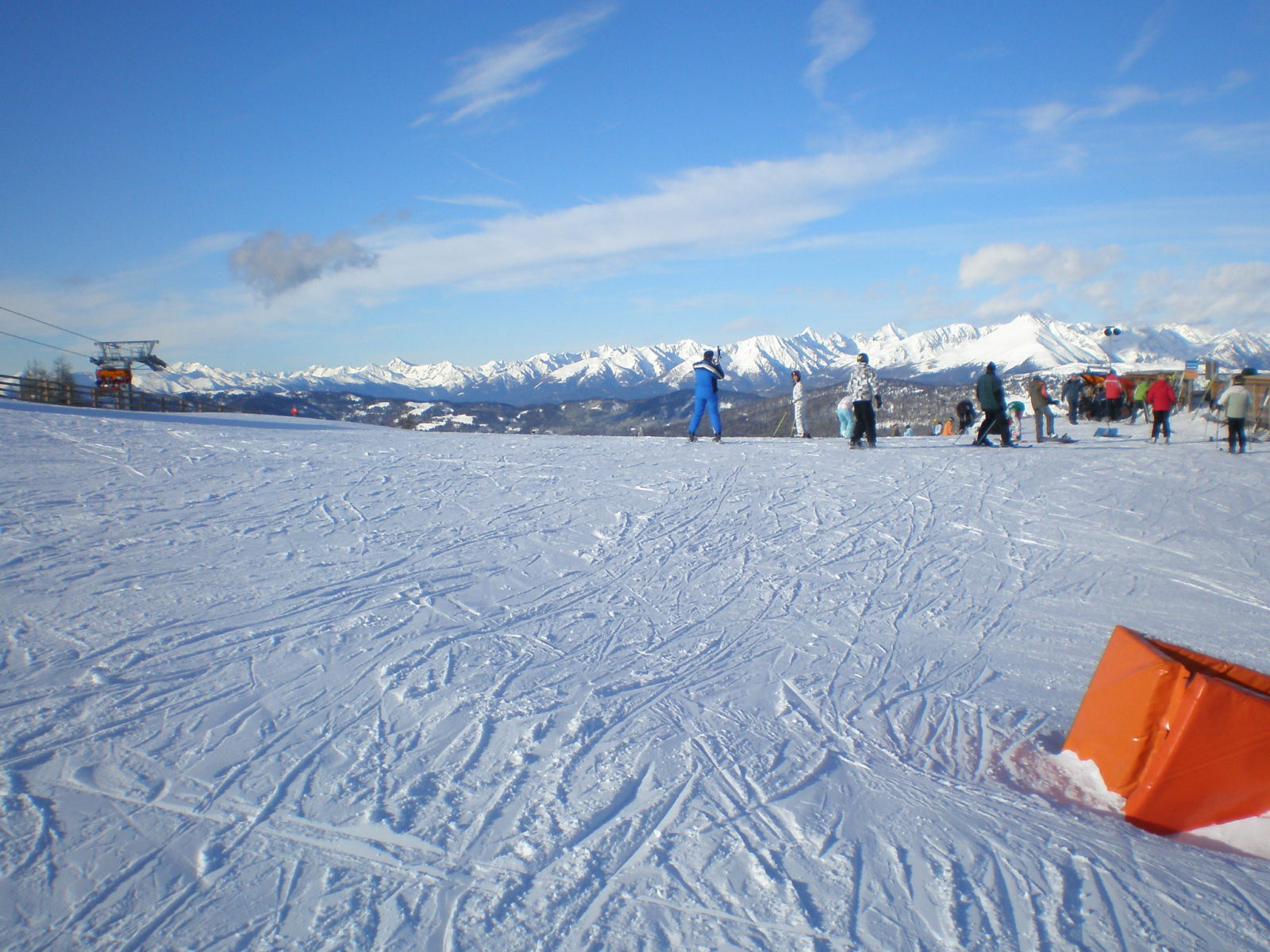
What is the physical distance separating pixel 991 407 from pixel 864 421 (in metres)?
2.62

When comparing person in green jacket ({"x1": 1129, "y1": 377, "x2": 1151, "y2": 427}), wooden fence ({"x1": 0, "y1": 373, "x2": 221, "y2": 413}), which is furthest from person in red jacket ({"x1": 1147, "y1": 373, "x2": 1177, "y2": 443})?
wooden fence ({"x1": 0, "y1": 373, "x2": 221, "y2": 413})

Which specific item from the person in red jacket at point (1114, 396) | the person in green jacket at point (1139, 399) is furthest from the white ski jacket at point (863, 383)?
the person in green jacket at point (1139, 399)

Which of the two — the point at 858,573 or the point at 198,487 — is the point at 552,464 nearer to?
the point at 198,487

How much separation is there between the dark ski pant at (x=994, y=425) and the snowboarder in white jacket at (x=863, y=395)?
2261 millimetres

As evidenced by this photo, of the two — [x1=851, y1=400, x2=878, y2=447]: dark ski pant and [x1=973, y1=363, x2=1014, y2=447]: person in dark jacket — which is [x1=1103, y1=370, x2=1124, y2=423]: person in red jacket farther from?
[x1=851, y1=400, x2=878, y2=447]: dark ski pant

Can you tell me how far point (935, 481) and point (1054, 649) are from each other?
5.96m

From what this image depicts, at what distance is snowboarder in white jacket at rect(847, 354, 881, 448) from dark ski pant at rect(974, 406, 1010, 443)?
226 cm

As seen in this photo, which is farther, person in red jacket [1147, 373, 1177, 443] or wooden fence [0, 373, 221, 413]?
wooden fence [0, 373, 221, 413]

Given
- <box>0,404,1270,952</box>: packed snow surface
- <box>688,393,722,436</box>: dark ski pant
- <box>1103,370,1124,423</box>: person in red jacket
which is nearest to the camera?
<box>0,404,1270,952</box>: packed snow surface

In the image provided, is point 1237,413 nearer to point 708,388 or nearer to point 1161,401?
point 1161,401

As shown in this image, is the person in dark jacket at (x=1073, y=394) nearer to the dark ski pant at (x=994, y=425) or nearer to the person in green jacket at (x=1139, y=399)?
the person in green jacket at (x=1139, y=399)

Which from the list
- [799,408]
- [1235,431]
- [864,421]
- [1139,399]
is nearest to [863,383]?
[864,421]

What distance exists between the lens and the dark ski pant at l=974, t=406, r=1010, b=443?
1492cm

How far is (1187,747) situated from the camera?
10.8 feet
